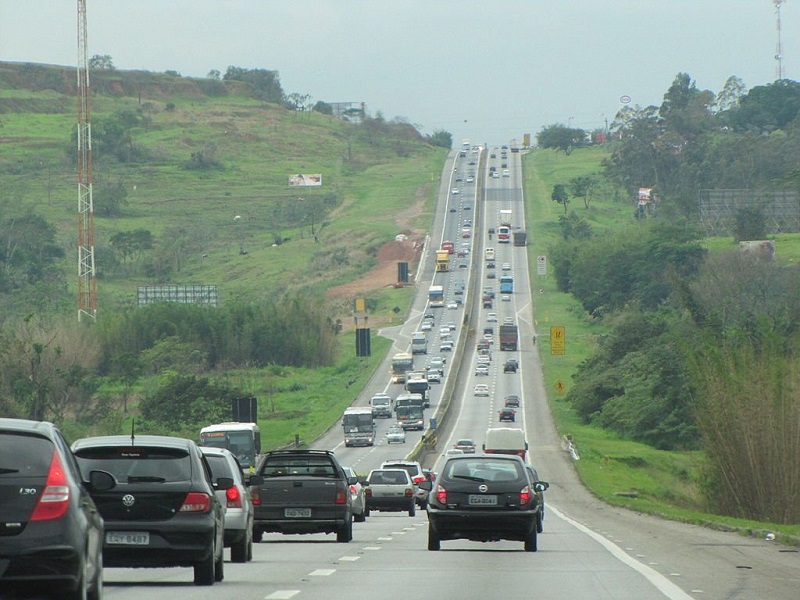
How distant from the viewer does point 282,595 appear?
48.9 feet

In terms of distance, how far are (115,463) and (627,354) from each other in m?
88.5

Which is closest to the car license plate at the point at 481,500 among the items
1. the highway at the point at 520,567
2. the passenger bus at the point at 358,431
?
the highway at the point at 520,567

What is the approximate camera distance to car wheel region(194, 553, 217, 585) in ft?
53.6

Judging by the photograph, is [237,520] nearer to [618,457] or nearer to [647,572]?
[647,572]

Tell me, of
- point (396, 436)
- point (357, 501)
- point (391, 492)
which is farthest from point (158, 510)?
point (396, 436)

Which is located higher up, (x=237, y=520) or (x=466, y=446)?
(x=237, y=520)

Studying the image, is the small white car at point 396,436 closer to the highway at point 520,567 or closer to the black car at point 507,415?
the black car at point 507,415

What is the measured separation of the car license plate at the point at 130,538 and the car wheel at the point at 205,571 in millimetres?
608

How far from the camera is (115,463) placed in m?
16.7

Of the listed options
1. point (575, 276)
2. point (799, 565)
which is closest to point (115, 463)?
point (799, 565)

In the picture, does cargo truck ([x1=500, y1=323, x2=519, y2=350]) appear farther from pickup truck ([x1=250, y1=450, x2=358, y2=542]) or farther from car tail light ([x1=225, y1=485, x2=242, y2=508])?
car tail light ([x1=225, y1=485, x2=242, y2=508])

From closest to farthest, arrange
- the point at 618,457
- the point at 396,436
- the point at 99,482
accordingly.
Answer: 1. the point at 99,482
2. the point at 618,457
3. the point at 396,436

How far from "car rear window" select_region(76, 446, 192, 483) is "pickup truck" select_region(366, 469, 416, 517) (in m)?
26.1

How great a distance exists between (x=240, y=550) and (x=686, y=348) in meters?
24.2
